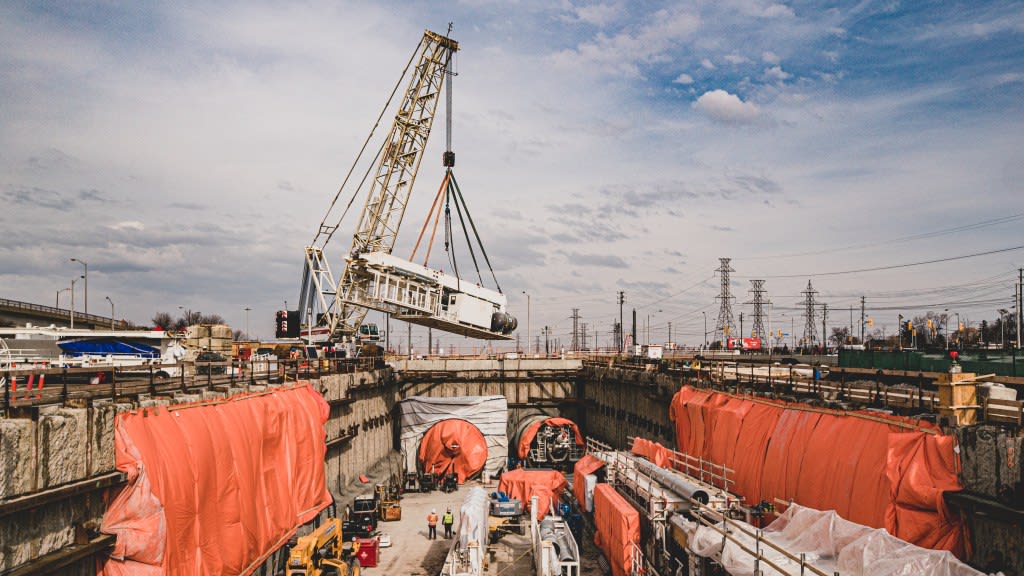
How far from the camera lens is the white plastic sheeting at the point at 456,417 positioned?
39.8 m

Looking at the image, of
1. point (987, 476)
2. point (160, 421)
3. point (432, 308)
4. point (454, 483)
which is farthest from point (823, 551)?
point (432, 308)

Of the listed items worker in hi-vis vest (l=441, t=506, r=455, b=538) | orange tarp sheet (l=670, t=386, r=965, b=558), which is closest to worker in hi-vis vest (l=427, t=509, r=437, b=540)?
worker in hi-vis vest (l=441, t=506, r=455, b=538)

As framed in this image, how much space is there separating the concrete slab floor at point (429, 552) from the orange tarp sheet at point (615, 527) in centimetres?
141

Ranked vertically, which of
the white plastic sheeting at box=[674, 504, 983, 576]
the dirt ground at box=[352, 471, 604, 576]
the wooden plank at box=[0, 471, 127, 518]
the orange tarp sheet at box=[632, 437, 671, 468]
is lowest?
the dirt ground at box=[352, 471, 604, 576]

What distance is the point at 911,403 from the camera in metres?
17.9

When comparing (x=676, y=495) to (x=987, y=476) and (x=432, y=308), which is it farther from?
(x=432, y=308)

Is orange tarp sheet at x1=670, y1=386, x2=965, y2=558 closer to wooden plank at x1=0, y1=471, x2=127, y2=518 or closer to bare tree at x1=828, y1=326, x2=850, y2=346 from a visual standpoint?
wooden plank at x1=0, y1=471, x2=127, y2=518

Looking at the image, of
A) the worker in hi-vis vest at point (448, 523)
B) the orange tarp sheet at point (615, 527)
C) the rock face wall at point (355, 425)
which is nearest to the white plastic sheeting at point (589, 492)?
the orange tarp sheet at point (615, 527)

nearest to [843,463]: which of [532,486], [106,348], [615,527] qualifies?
[615,527]

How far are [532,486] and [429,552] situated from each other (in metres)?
5.78

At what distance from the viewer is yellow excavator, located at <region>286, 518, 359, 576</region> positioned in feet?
60.5

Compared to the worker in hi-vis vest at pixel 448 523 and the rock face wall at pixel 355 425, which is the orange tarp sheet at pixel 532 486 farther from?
the rock face wall at pixel 355 425

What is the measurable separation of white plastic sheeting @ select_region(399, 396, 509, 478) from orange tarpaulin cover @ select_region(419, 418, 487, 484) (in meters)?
1.49

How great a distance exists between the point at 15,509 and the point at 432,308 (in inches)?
1185
